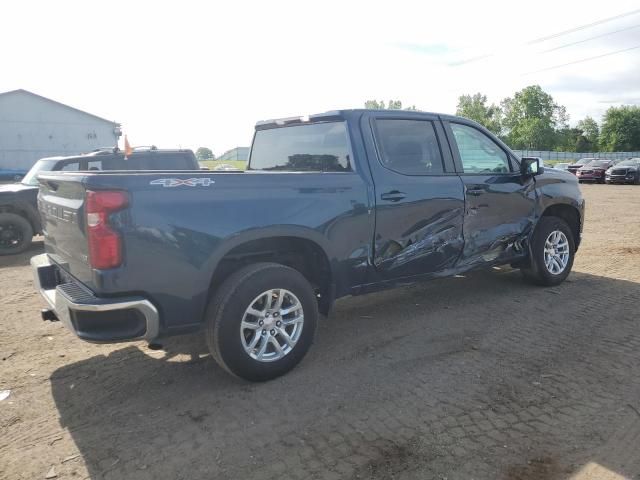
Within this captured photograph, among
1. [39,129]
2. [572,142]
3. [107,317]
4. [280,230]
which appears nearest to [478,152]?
[280,230]

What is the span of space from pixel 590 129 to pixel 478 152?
12829 centimetres

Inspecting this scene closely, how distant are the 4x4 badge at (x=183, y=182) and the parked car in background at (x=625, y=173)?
29137 millimetres

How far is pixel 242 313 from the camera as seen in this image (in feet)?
11.2

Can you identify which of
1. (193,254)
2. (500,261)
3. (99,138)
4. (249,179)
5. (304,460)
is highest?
(99,138)

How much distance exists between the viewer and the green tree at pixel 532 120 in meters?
90.5

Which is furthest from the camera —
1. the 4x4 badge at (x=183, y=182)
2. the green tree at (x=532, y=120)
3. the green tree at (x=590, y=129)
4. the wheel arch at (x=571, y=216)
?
the green tree at (x=590, y=129)

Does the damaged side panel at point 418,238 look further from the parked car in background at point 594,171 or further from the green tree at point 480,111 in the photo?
the green tree at point 480,111

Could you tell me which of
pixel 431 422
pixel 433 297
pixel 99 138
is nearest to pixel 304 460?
pixel 431 422

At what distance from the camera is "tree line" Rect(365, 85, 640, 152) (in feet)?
299

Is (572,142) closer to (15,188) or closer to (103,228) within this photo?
(15,188)

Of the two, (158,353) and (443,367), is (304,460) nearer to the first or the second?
(443,367)

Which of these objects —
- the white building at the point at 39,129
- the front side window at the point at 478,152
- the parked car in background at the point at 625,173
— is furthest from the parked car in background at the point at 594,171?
the white building at the point at 39,129

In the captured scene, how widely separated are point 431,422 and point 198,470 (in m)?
1.41

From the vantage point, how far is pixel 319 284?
412 cm
